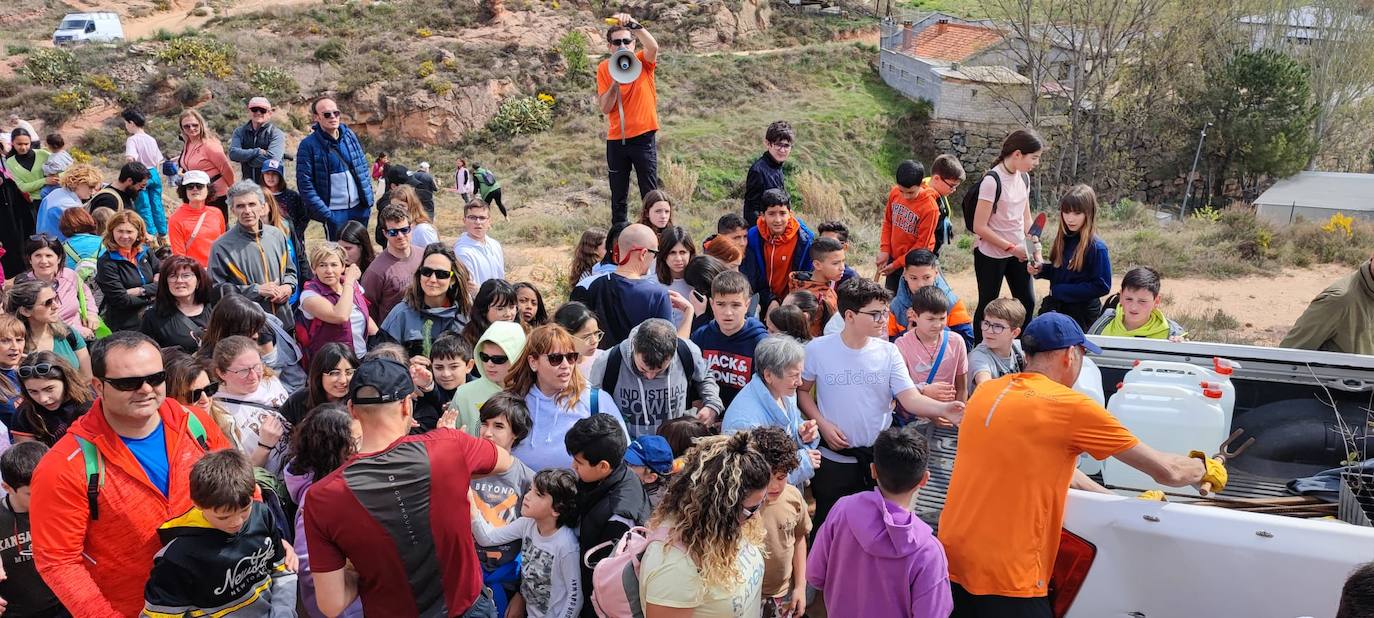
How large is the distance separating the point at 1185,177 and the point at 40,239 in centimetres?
3163

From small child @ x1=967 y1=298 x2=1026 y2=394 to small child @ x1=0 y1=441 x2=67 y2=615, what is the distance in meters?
4.38

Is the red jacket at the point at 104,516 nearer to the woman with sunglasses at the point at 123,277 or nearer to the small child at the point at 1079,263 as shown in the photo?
the woman with sunglasses at the point at 123,277

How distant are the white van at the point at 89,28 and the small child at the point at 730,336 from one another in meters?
35.8

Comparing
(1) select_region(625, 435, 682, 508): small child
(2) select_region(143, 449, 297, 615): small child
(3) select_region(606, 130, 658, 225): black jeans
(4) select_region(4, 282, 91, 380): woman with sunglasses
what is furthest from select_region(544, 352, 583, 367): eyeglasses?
(3) select_region(606, 130, 658, 225): black jeans

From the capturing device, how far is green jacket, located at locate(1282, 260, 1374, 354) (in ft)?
17.2

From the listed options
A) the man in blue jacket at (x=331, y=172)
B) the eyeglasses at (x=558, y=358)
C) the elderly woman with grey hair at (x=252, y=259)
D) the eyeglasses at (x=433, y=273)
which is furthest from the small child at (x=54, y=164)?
the eyeglasses at (x=558, y=358)

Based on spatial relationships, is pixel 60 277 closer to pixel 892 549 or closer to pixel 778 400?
pixel 778 400

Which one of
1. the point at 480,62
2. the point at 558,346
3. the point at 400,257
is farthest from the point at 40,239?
the point at 480,62

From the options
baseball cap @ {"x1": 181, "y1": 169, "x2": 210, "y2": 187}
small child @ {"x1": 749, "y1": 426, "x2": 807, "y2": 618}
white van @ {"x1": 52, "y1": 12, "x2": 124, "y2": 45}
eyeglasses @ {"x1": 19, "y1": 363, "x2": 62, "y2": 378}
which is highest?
white van @ {"x1": 52, "y1": 12, "x2": 124, "y2": 45}

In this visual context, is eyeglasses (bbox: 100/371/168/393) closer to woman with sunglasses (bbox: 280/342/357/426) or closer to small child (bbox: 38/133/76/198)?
woman with sunglasses (bbox: 280/342/357/426)

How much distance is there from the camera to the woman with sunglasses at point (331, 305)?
539 centimetres

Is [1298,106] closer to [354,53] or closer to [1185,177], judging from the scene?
[1185,177]

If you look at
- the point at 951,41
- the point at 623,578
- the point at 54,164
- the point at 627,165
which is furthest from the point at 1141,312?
the point at 951,41

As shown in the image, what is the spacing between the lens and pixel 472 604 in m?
3.35
